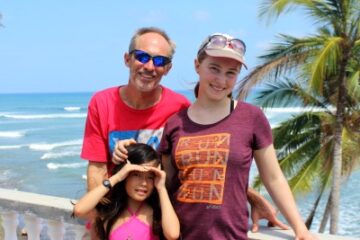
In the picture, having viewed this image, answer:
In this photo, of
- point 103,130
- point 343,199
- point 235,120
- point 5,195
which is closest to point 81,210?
point 103,130

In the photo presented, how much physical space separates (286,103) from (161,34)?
33.9 ft

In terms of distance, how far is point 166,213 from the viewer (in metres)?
2.31

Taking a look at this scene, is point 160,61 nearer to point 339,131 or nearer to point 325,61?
point 325,61

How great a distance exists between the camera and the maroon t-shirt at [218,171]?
2260 mm

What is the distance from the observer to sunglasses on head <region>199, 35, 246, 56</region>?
7.48 ft

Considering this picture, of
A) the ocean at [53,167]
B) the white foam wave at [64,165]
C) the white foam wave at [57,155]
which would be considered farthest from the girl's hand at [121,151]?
the white foam wave at [57,155]

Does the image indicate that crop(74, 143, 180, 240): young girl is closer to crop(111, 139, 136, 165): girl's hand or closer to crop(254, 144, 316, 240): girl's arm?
crop(111, 139, 136, 165): girl's hand

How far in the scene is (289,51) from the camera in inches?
461

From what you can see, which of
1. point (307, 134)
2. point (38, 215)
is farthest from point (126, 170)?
point (307, 134)

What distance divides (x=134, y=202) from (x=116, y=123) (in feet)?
1.34

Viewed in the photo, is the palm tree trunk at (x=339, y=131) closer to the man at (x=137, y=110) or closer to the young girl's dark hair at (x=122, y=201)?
the man at (x=137, y=110)

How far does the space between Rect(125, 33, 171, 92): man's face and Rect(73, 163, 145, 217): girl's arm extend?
408 mm

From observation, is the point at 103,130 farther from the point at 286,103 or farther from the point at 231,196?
the point at 286,103

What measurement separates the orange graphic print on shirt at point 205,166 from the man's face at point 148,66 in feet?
1.37
